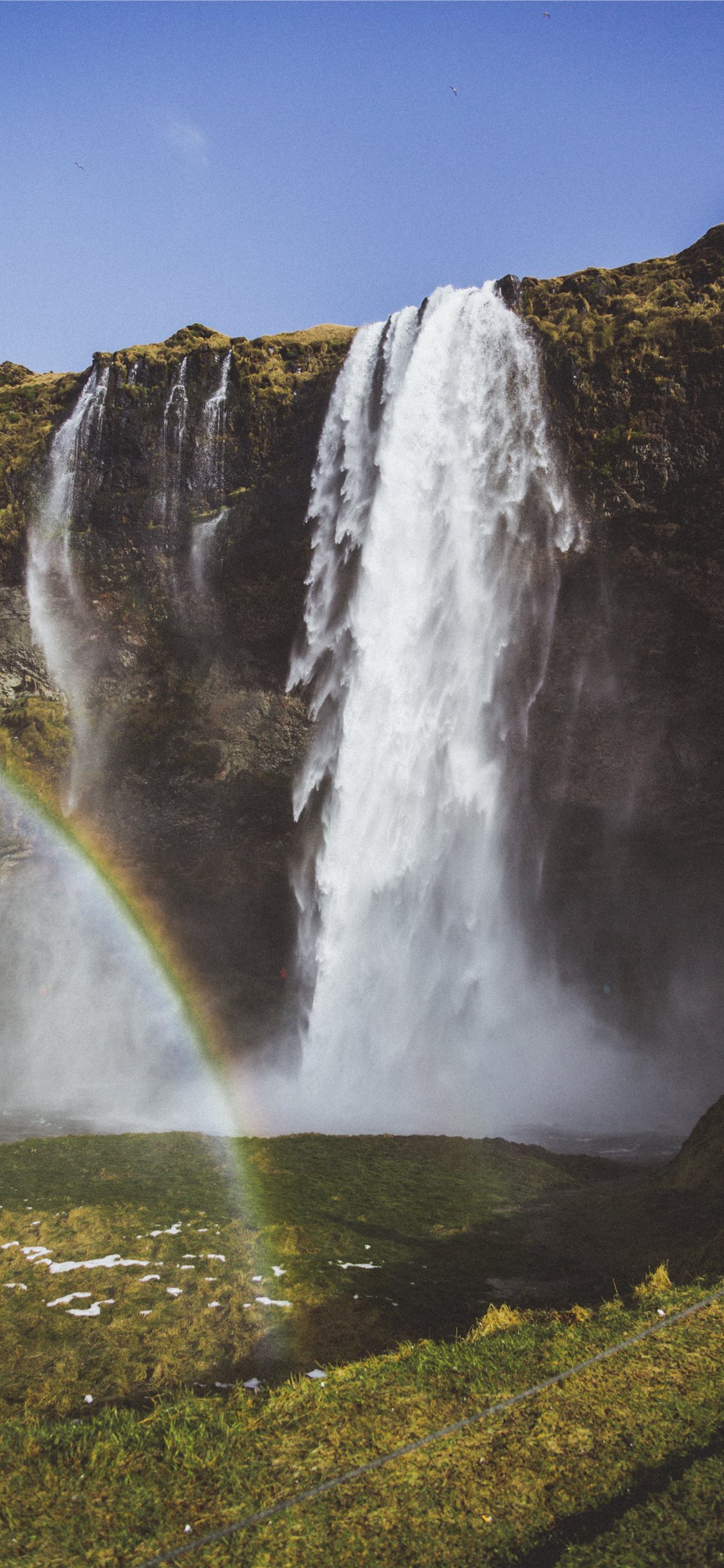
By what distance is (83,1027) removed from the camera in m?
31.3

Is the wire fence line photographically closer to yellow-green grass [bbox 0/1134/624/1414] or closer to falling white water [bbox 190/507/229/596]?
yellow-green grass [bbox 0/1134/624/1414]

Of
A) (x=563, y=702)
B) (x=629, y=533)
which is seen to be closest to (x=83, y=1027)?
(x=563, y=702)

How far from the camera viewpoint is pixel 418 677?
25.4 meters

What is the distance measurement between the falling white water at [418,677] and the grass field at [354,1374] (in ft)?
39.0

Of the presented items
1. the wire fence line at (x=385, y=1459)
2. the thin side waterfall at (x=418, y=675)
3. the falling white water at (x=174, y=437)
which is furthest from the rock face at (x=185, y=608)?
the wire fence line at (x=385, y=1459)

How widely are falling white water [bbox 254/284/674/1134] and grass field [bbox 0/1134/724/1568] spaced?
39.0 ft

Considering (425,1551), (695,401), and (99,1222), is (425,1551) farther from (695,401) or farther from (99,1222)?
(695,401)

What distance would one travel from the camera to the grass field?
4500 mm

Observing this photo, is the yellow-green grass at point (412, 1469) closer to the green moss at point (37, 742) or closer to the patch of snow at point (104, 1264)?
the patch of snow at point (104, 1264)

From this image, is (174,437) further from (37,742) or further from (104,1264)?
(104,1264)

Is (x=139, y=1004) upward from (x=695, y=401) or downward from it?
downward

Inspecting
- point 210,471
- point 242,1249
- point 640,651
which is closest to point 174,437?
point 210,471

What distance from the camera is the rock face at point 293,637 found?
2330cm

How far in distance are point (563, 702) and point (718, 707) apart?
13.6 feet
